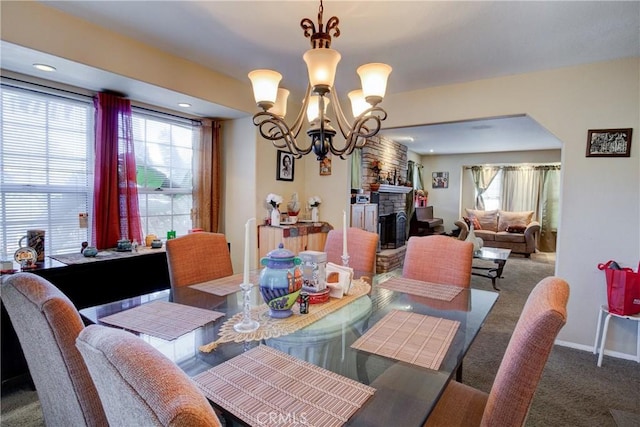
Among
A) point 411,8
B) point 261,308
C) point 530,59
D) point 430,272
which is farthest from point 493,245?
point 261,308

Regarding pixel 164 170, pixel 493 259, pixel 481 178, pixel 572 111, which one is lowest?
pixel 493 259

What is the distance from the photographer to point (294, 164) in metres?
3.87

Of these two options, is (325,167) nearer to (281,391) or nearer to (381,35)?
(381,35)

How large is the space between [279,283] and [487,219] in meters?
7.27

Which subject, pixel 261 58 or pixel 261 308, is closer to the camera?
pixel 261 308

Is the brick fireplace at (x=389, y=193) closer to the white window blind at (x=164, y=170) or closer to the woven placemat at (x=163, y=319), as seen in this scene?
the white window blind at (x=164, y=170)

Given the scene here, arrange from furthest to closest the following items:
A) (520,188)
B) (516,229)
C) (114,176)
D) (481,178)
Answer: (481,178), (520,188), (516,229), (114,176)

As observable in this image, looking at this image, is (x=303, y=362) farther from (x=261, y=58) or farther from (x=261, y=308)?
(x=261, y=58)

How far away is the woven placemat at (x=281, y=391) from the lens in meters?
0.76

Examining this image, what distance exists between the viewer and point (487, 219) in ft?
24.1

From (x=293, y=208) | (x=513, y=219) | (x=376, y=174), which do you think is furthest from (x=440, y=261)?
(x=513, y=219)

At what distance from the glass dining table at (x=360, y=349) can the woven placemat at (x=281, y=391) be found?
0.07 feet

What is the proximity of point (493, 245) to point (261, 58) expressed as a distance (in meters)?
6.28

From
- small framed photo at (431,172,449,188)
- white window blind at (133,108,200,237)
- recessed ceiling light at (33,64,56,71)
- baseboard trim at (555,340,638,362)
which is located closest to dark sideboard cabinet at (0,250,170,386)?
white window blind at (133,108,200,237)
